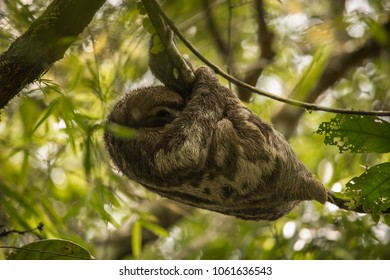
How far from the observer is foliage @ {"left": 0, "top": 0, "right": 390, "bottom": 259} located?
3.51m

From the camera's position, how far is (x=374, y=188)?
286cm

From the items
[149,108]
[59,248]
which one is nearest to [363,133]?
[149,108]

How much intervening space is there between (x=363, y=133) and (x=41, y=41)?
181cm

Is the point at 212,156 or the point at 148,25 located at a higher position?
the point at 148,25

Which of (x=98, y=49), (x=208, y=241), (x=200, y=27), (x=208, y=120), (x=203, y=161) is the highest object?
(x=200, y=27)

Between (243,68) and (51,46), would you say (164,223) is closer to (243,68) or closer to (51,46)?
(243,68)

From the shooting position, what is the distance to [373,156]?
17.4 ft

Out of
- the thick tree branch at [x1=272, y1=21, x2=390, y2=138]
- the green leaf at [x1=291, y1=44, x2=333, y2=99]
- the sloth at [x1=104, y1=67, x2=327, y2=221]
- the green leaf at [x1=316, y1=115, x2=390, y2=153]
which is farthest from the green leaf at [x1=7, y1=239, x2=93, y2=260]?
the thick tree branch at [x1=272, y1=21, x2=390, y2=138]

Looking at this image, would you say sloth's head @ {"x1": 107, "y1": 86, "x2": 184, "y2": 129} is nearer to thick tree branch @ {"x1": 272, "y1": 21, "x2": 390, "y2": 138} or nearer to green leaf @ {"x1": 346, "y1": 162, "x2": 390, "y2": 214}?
green leaf @ {"x1": 346, "y1": 162, "x2": 390, "y2": 214}

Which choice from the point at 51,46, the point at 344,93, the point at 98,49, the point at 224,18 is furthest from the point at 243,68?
the point at 51,46

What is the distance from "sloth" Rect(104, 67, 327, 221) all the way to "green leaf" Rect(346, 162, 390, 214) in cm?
70

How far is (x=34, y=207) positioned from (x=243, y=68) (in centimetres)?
308

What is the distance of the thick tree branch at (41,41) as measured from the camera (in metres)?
2.80

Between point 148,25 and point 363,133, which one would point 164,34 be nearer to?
point 148,25
